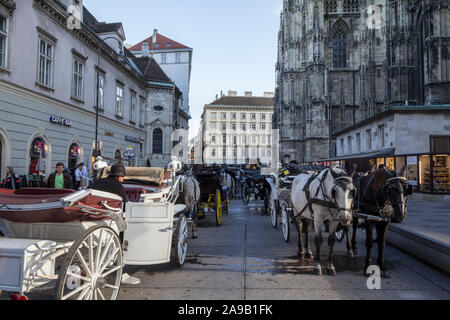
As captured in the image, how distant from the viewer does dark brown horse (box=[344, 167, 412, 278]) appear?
176 inches

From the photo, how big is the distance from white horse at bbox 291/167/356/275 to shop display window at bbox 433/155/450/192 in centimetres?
1161

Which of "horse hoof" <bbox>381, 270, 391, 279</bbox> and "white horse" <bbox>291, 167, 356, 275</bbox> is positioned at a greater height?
"white horse" <bbox>291, 167, 356, 275</bbox>

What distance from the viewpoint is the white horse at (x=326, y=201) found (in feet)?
14.6

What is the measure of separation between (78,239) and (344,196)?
11.6 feet

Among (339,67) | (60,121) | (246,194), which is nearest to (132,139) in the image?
(60,121)

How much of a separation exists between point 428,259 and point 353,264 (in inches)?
50.1

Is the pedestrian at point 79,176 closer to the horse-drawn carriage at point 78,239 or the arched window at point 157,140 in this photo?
the horse-drawn carriage at point 78,239

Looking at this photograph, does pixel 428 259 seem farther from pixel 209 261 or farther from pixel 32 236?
pixel 32 236

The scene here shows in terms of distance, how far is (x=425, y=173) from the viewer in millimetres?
14609

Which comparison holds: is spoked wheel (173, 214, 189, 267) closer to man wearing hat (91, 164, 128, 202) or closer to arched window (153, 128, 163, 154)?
man wearing hat (91, 164, 128, 202)

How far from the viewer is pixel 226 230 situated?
8.55m

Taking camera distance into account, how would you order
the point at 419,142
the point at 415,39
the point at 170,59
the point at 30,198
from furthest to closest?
the point at 170,59 < the point at 415,39 < the point at 419,142 < the point at 30,198

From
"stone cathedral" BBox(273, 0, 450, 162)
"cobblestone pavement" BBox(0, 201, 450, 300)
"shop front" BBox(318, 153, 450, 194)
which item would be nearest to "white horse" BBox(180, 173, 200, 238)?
"cobblestone pavement" BBox(0, 201, 450, 300)
